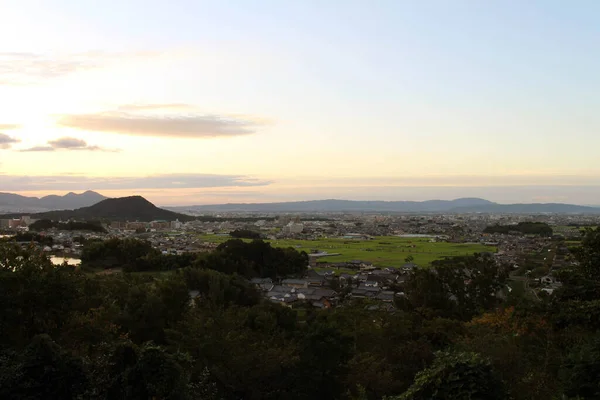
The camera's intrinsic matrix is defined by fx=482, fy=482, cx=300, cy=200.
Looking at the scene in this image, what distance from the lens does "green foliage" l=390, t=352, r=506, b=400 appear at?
4.97m

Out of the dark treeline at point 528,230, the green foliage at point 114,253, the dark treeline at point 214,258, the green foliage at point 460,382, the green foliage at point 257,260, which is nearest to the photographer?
the green foliage at point 460,382

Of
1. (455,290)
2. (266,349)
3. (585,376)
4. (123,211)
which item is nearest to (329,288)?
(455,290)

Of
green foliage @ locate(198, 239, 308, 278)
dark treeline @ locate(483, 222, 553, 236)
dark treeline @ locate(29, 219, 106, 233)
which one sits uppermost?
dark treeline @ locate(29, 219, 106, 233)

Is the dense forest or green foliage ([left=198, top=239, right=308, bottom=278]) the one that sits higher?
the dense forest

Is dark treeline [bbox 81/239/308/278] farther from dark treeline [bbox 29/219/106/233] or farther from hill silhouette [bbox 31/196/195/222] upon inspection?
hill silhouette [bbox 31/196/195/222]

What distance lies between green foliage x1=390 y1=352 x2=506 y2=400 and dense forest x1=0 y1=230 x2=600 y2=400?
0.04 ft

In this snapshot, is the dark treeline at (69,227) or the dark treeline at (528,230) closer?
the dark treeline at (69,227)

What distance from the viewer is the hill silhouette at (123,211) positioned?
9206cm

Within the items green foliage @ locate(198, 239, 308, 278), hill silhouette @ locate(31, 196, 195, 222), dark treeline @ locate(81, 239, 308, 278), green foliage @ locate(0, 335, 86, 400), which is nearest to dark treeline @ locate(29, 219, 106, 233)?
hill silhouette @ locate(31, 196, 195, 222)

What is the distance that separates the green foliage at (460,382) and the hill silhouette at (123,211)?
9150 cm

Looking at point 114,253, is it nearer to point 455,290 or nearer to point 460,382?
point 455,290

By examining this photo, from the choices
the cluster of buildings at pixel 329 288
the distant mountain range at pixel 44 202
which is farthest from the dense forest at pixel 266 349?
the distant mountain range at pixel 44 202

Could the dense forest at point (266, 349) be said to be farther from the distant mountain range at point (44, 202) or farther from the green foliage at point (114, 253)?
the distant mountain range at point (44, 202)

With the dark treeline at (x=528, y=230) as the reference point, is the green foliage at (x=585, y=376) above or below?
above
